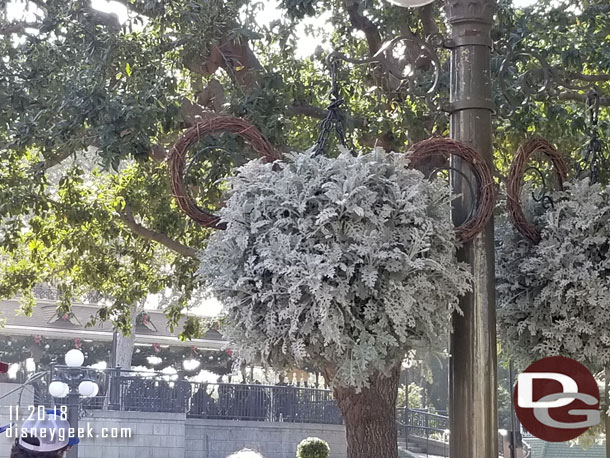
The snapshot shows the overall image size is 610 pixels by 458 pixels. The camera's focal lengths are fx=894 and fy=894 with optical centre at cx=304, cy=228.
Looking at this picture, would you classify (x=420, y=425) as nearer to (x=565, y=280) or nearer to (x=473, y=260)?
(x=565, y=280)

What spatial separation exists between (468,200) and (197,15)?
13.3 ft

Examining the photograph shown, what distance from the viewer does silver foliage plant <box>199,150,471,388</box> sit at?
2229mm

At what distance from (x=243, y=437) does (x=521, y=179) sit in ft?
47.7

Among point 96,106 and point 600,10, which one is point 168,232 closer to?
point 96,106

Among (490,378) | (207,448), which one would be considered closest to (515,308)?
(490,378)

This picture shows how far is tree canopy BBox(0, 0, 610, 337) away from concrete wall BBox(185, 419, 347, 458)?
28.0 ft

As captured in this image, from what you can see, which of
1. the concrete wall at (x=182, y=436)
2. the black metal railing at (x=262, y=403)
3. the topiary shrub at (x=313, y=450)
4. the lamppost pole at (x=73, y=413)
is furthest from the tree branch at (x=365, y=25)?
the black metal railing at (x=262, y=403)

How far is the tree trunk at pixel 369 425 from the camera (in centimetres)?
562

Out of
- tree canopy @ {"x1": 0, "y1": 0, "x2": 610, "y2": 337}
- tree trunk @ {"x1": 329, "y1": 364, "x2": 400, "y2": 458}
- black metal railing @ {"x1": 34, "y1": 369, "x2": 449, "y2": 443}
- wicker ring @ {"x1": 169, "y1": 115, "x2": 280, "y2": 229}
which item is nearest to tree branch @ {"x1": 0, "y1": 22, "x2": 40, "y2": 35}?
tree canopy @ {"x1": 0, "y1": 0, "x2": 610, "y2": 337}

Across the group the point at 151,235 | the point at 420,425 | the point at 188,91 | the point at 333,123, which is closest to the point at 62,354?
the point at 420,425

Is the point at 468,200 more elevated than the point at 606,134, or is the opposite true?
the point at 606,134

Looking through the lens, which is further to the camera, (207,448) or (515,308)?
(207,448)

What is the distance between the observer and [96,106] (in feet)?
18.9

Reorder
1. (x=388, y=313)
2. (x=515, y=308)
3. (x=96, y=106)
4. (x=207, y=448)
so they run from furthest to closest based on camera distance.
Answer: (x=207, y=448) < (x=96, y=106) < (x=515, y=308) < (x=388, y=313)
